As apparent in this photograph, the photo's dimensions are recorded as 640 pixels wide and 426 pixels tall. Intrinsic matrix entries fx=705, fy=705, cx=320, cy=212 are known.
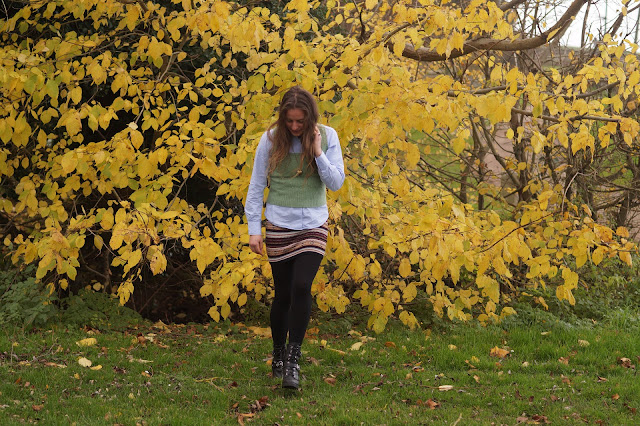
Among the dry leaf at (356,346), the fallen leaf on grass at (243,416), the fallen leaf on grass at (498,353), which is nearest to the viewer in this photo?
the fallen leaf on grass at (243,416)

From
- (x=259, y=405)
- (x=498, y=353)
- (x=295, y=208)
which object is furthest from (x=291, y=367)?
(x=498, y=353)

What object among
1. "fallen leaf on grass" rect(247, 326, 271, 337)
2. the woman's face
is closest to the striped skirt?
the woman's face

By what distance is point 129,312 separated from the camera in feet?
20.4

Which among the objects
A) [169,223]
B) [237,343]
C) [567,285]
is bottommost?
[237,343]

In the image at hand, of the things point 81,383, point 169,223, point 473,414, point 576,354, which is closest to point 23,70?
point 169,223

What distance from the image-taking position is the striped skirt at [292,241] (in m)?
3.89

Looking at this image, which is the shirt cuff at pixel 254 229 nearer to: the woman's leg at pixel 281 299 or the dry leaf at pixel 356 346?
the woman's leg at pixel 281 299

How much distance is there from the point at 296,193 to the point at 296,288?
0.53 m

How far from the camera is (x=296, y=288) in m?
3.92

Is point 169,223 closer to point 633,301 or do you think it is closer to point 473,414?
point 473,414

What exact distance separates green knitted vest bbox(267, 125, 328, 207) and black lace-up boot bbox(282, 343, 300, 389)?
0.81 m

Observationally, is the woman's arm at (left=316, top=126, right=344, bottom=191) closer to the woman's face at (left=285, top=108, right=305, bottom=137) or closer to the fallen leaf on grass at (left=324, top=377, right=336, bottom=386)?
the woman's face at (left=285, top=108, right=305, bottom=137)

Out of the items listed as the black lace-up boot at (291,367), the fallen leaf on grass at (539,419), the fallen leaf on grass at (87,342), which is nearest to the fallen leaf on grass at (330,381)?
the black lace-up boot at (291,367)

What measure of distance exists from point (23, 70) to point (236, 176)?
163 cm
